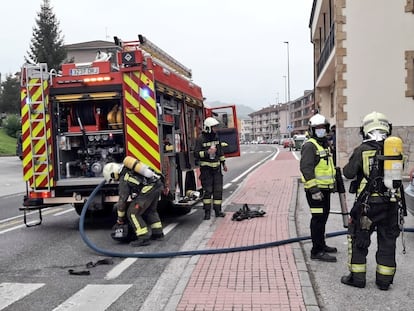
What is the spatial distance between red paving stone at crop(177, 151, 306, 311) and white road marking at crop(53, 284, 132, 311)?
730 mm

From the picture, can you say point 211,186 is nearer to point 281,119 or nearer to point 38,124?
point 38,124

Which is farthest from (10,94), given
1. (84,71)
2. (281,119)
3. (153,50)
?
(281,119)

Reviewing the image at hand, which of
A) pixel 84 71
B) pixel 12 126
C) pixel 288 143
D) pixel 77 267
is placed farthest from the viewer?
pixel 288 143

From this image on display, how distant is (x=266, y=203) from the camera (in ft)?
35.8

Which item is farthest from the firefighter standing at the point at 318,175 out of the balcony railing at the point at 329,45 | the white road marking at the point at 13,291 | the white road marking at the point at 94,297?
the balcony railing at the point at 329,45

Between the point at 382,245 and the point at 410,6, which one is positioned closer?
the point at 382,245

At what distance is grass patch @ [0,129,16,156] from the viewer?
4234 centimetres

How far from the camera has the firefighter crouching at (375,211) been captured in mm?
4816

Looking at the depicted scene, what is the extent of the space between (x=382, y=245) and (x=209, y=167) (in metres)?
4.70

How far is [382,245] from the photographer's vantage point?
4871 millimetres

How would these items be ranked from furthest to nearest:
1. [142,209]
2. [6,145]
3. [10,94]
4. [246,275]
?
[10,94] → [6,145] → [142,209] → [246,275]

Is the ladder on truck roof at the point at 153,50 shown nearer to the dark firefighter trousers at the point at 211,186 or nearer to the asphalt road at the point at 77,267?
the dark firefighter trousers at the point at 211,186

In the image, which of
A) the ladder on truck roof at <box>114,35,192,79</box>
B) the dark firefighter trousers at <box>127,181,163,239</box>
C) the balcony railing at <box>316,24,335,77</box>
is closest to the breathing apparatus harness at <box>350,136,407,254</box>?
the dark firefighter trousers at <box>127,181,163,239</box>

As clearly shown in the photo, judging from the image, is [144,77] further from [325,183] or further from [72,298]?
[72,298]
